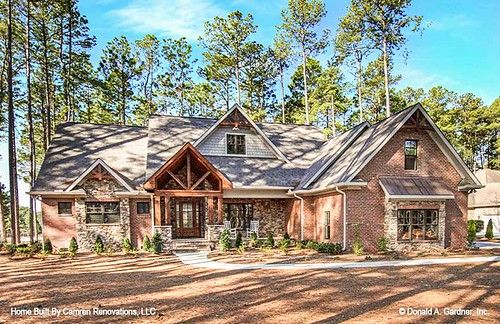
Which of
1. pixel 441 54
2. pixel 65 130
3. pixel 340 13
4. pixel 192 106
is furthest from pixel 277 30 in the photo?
pixel 65 130

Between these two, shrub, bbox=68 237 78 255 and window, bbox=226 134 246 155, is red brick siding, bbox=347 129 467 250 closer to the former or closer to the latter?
window, bbox=226 134 246 155

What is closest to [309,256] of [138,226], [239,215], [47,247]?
[239,215]

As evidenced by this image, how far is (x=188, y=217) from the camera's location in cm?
2111

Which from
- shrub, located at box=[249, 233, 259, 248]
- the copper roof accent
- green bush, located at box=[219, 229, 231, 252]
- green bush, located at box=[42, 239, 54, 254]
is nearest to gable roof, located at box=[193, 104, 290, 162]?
shrub, located at box=[249, 233, 259, 248]

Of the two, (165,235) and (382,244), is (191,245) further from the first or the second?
(382,244)

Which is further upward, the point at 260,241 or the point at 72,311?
the point at 72,311

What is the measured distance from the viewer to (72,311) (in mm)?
7945

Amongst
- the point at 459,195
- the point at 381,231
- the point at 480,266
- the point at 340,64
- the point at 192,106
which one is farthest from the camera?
the point at 192,106

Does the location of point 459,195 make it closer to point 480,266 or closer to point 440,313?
point 480,266

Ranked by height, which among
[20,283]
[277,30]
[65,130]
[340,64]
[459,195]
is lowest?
[20,283]

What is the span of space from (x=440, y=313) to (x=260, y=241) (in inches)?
497

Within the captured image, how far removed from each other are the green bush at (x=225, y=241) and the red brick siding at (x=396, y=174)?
566 centimetres

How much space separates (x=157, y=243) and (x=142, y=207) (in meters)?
3.21

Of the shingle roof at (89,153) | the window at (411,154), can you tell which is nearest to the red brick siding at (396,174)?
the window at (411,154)
